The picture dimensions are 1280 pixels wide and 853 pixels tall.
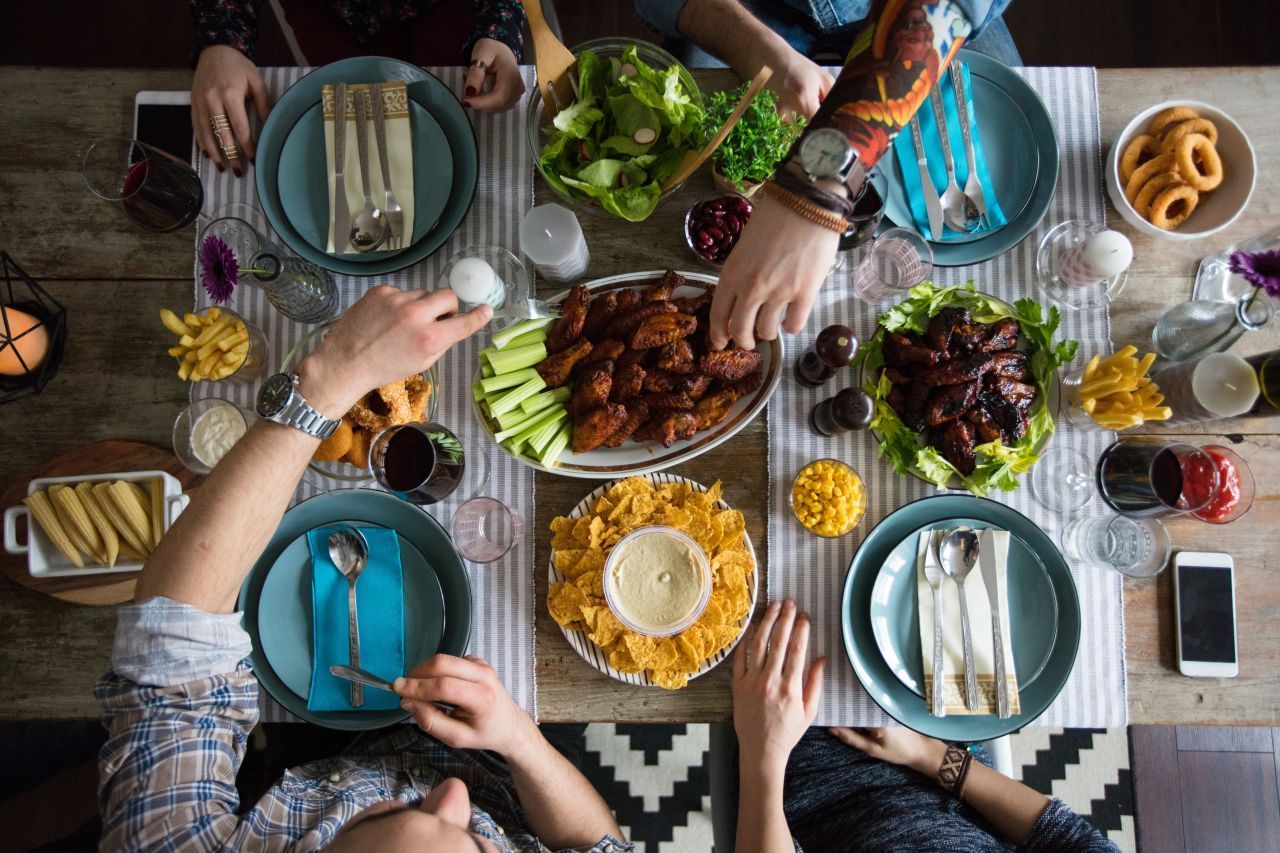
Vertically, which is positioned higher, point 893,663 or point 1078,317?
point 1078,317

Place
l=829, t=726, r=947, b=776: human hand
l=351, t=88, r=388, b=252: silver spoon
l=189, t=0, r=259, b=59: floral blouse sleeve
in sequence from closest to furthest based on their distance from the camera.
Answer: l=351, t=88, r=388, b=252: silver spoon → l=189, t=0, r=259, b=59: floral blouse sleeve → l=829, t=726, r=947, b=776: human hand

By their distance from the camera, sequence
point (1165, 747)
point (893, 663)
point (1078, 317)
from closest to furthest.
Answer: point (893, 663) → point (1078, 317) → point (1165, 747)

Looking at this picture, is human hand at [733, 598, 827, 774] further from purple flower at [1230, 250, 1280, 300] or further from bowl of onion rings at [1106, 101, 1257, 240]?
bowl of onion rings at [1106, 101, 1257, 240]

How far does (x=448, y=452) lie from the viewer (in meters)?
1.63

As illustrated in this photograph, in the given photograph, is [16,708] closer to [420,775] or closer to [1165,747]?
[420,775]

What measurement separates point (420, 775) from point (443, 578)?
50cm

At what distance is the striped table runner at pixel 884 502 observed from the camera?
166 cm

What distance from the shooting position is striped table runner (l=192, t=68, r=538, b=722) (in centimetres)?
169

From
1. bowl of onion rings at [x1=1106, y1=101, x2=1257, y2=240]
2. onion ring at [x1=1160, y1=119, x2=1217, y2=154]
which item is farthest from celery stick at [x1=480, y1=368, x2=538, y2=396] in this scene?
onion ring at [x1=1160, y1=119, x2=1217, y2=154]

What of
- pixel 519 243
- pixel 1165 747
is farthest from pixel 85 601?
pixel 1165 747

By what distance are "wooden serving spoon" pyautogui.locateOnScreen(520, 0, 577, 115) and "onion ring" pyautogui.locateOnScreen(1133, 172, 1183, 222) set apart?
4.24 ft

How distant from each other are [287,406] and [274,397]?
3 cm

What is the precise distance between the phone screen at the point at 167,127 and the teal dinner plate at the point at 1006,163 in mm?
1657

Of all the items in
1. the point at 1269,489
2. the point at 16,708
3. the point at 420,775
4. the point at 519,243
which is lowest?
the point at 420,775
